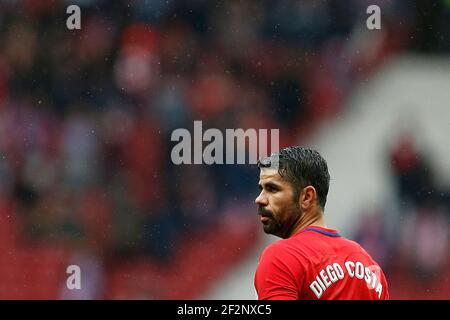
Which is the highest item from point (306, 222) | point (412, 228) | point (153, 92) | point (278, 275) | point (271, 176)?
point (153, 92)

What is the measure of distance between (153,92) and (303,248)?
17.0 ft

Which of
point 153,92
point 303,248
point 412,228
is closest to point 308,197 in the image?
point 303,248

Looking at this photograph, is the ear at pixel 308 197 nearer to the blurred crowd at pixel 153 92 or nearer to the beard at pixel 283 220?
the beard at pixel 283 220

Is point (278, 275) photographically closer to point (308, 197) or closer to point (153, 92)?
point (308, 197)

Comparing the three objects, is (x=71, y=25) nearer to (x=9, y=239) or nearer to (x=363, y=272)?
(x=9, y=239)

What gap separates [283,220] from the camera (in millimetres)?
2820

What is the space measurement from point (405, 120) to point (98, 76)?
8.78 ft

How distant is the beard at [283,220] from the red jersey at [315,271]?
0.17ft

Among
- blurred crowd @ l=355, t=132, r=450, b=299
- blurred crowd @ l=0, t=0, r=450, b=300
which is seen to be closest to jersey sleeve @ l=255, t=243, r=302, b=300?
blurred crowd @ l=355, t=132, r=450, b=299

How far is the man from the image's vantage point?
2.60m

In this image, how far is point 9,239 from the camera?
741 centimetres

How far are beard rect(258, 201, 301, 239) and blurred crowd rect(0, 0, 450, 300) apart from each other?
451cm

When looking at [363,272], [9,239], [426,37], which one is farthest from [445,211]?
[363,272]

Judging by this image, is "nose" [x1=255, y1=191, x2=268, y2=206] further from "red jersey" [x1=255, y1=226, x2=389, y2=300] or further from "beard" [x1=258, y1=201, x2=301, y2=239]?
"red jersey" [x1=255, y1=226, x2=389, y2=300]
